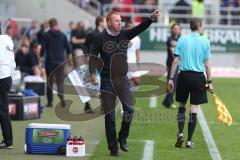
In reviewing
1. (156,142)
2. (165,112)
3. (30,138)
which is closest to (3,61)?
(30,138)

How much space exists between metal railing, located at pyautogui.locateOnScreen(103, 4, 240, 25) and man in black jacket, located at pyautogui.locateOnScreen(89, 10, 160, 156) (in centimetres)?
2254

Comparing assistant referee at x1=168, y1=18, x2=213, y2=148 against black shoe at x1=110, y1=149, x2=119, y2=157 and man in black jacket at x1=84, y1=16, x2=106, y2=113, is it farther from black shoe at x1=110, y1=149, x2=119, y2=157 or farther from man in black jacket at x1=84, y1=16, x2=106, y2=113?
man in black jacket at x1=84, y1=16, x2=106, y2=113

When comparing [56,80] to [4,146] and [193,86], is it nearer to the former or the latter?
[4,146]

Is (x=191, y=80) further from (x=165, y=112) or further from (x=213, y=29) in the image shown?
(x=213, y=29)

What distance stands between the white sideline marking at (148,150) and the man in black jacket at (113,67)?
45 centimetres

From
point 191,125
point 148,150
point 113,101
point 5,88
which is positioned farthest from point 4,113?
point 191,125

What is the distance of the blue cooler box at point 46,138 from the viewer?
11211 mm

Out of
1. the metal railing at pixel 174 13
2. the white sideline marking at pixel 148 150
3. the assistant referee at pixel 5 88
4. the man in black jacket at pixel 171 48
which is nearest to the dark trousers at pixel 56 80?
the man in black jacket at pixel 171 48

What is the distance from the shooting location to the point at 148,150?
1175 centimetres

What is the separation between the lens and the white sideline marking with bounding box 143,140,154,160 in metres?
11.0

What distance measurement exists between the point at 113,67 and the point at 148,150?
1475 millimetres

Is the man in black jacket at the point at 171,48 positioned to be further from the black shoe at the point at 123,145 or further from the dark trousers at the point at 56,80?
the black shoe at the point at 123,145

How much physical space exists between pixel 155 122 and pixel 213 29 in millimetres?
19027

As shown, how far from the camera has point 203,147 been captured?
39.7 feet
